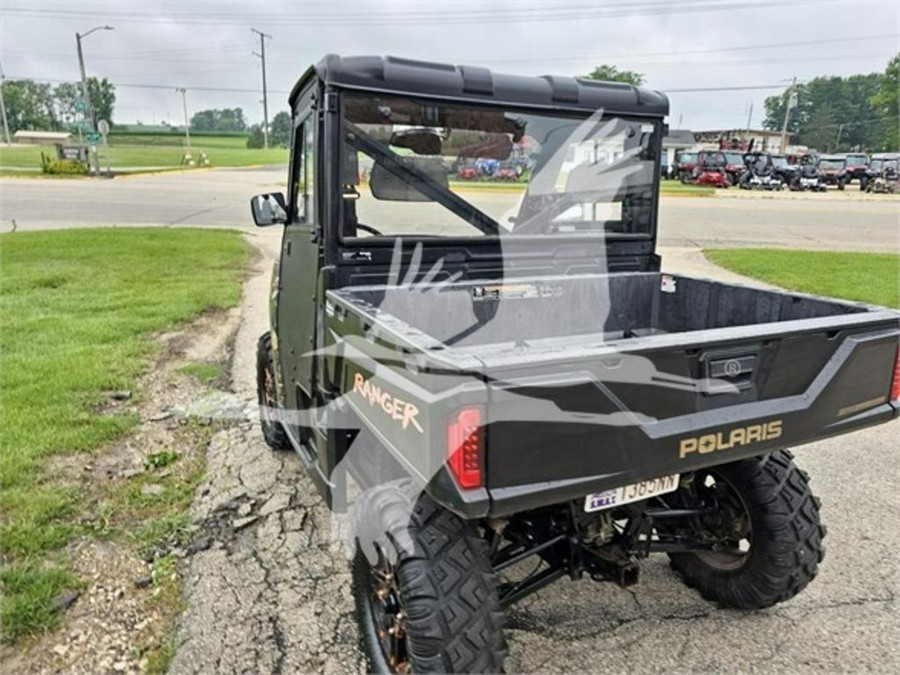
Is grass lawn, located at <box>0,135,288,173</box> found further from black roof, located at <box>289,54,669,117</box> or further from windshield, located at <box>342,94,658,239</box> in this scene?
black roof, located at <box>289,54,669,117</box>

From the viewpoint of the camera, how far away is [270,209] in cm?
358

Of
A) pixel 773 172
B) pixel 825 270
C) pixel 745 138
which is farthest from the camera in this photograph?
pixel 745 138

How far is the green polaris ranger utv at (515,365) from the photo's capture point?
5.98 ft

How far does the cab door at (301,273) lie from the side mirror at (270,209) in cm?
5

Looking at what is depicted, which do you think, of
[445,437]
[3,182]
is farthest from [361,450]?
[3,182]

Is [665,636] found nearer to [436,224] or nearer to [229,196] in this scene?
[436,224]

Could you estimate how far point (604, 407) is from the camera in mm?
1837

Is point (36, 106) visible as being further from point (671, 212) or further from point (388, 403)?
point (388, 403)

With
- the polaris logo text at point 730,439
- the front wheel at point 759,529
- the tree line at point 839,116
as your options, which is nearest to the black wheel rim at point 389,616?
the polaris logo text at point 730,439

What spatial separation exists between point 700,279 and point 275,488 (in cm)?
265

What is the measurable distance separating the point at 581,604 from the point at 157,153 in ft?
228

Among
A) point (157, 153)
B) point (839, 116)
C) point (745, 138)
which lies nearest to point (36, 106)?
point (157, 153)

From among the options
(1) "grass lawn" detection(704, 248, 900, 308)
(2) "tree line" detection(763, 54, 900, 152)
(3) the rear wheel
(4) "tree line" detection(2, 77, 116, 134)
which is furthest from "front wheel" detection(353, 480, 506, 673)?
(4) "tree line" detection(2, 77, 116, 134)

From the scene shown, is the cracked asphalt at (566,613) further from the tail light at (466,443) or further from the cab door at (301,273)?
the tail light at (466,443)
